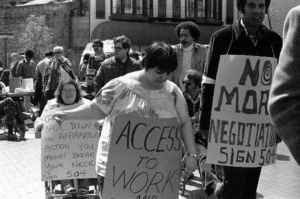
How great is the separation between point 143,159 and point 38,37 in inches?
1117

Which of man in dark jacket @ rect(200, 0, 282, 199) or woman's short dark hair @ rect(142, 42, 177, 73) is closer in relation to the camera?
woman's short dark hair @ rect(142, 42, 177, 73)

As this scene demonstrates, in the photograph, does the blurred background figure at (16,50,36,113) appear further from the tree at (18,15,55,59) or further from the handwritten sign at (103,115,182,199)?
the tree at (18,15,55,59)

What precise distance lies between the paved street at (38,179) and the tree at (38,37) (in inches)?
857

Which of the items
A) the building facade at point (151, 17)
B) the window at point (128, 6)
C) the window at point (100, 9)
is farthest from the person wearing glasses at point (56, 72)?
the window at point (128, 6)

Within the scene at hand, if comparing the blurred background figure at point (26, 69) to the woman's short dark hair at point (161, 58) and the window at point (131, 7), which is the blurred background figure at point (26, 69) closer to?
the woman's short dark hair at point (161, 58)

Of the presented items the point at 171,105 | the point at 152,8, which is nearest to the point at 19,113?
the point at 171,105

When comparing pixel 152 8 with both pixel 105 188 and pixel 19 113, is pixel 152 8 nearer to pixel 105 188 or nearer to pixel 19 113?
pixel 19 113

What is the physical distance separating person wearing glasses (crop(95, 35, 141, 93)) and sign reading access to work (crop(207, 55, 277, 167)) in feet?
9.98

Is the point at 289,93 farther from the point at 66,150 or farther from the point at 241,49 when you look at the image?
the point at 66,150

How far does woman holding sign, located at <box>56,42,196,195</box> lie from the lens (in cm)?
386

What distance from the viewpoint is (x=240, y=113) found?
398 centimetres

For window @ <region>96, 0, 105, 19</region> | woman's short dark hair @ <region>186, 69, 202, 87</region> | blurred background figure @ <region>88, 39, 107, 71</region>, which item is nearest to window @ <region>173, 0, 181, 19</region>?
window @ <region>96, 0, 105, 19</region>

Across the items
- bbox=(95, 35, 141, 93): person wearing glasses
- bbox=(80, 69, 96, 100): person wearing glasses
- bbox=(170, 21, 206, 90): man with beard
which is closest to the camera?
bbox=(170, 21, 206, 90): man with beard

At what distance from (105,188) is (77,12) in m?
30.6
